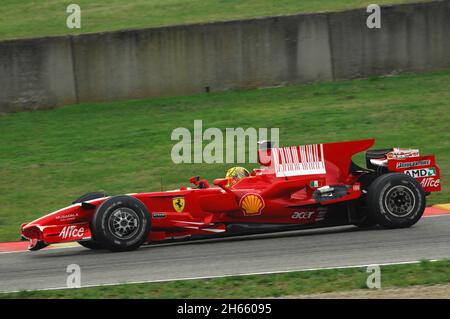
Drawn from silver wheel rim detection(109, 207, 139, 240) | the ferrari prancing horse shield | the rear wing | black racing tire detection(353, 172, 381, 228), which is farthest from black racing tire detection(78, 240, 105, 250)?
black racing tire detection(353, 172, 381, 228)

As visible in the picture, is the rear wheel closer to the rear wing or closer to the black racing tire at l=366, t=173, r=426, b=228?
the rear wing

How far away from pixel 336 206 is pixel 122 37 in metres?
8.77

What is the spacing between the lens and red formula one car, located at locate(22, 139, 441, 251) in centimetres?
1029

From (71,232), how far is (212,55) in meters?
9.01

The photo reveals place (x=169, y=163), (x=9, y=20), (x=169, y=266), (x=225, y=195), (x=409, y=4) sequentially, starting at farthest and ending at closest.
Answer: (x=9, y=20) → (x=409, y=4) → (x=169, y=163) → (x=225, y=195) → (x=169, y=266)

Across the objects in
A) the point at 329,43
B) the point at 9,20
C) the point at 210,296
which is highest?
the point at 9,20

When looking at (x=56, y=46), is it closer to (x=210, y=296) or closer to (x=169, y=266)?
(x=169, y=266)

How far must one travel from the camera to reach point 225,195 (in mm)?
10586

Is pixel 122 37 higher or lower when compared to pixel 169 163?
higher

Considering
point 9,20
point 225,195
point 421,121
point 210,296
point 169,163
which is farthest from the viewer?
point 9,20

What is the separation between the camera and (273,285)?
8227mm

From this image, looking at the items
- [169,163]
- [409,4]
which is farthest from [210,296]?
[409,4]

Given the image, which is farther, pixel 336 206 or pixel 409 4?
pixel 409 4

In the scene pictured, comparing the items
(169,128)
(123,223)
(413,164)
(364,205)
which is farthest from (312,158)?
(169,128)
